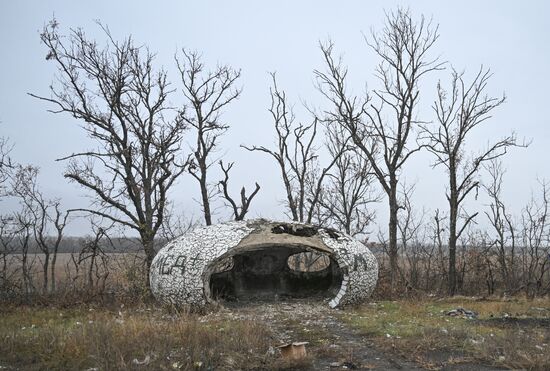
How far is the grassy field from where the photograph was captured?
6.30 meters

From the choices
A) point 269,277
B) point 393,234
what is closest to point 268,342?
point 269,277

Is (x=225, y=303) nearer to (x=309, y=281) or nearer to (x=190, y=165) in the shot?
(x=309, y=281)

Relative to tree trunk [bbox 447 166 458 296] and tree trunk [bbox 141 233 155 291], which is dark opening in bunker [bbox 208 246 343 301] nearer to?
tree trunk [bbox 141 233 155 291]

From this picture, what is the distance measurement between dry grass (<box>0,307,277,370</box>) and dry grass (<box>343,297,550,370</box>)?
2.07 metres

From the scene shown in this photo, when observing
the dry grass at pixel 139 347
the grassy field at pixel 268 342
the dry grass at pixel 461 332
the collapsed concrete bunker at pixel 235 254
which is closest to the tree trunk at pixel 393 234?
the collapsed concrete bunker at pixel 235 254

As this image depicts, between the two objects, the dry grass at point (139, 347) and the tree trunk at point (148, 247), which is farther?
the tree trunk at point (148, 247)

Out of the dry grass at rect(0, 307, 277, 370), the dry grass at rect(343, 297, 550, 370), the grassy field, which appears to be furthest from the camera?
the dry grass at rect(343, 297, 550, 370)

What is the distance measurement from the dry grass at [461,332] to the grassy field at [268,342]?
0.01 meters

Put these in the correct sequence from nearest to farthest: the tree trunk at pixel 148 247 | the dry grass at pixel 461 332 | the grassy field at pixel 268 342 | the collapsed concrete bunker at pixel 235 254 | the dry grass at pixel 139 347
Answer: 1. the dry grass at pixel 139 347
2. the grassy field at pixel 268 342
3. the dry grass at pixel 461 332
4. the collapsed concrete bunker at pixel 235 254
5. the tree trunk at pixel 148 247

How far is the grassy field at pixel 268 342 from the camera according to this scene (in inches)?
248

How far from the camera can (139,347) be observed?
661 centimetres

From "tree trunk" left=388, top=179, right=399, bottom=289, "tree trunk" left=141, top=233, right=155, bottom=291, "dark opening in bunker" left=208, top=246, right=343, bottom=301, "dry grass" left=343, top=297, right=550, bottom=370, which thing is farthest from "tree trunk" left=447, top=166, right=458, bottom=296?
"tree trunk" left=141, top=233, right=155, bottom=291

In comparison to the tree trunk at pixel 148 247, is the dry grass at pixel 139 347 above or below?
below

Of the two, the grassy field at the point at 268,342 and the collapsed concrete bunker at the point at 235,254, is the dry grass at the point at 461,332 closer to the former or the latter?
the grassy field at the point at 268,342
